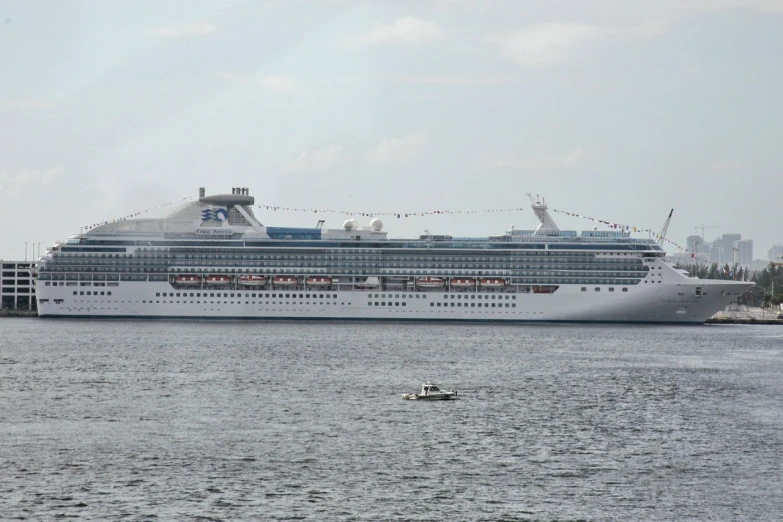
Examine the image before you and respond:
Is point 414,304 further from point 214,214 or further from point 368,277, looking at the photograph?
point 214,214

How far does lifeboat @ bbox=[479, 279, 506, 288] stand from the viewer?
133 meters

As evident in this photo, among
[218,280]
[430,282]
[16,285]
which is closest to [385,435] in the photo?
[430,282]

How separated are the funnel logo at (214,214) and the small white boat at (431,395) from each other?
269ft

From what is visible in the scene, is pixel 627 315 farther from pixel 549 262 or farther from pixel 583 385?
pixel 583 385

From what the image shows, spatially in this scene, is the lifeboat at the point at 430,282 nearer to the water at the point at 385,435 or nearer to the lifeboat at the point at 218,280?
the lifeboat at the point at 218,280

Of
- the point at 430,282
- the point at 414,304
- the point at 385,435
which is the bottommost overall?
the point at 385,435

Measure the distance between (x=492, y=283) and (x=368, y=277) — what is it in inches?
520

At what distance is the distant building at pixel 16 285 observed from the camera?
17825cm

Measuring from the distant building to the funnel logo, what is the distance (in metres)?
44.6

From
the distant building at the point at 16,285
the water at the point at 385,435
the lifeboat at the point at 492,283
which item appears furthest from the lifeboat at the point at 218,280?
the distant building at the point at 16,285

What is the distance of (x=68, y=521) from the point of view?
3738 centimetres

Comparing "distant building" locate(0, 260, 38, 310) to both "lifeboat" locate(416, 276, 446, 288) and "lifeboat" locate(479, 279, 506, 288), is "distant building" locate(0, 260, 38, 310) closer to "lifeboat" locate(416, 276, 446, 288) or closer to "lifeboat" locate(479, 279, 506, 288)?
"lifeboat" locate(416, 276, 446, 288)

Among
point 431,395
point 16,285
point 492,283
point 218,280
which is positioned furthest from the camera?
point 16,285

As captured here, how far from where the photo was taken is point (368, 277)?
135125 millimetres
